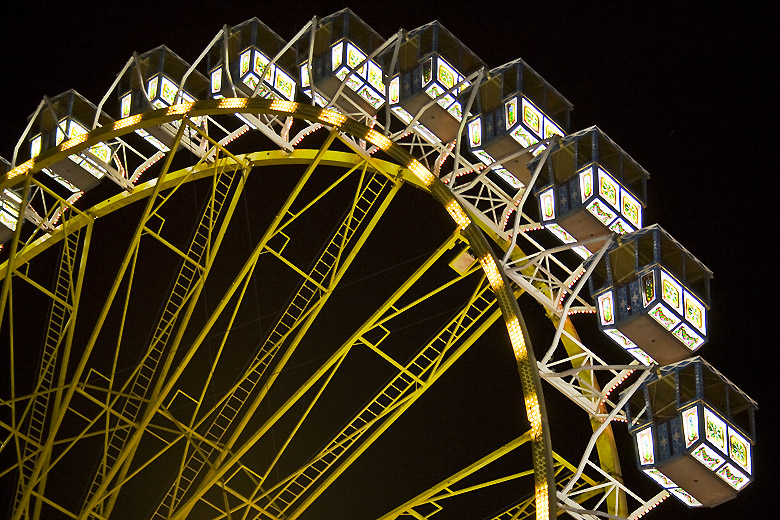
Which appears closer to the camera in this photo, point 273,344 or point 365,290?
point 273,344

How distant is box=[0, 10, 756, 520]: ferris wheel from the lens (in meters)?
20.2

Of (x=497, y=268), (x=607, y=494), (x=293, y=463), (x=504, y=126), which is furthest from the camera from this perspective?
(x=293, y=463)

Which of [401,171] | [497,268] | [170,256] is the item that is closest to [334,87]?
[401,171]

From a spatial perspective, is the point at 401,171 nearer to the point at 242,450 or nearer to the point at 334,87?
the point at 334,87

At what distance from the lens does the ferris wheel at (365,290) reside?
66.3 ft

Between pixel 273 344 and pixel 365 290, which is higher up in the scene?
pixel 365 290

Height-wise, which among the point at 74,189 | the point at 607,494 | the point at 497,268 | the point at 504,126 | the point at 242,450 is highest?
the point at 504,126

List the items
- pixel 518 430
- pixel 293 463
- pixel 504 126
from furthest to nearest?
1. pixel 518 430
2. pixel 293 463
3. pixel 504 126

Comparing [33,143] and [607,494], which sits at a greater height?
[33,143]

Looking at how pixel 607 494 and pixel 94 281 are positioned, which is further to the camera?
pixel 94 281

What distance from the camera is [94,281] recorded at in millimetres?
34594

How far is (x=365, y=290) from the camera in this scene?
110 feet

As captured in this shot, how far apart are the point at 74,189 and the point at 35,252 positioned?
1.62 metres

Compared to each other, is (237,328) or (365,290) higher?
(365,290)
